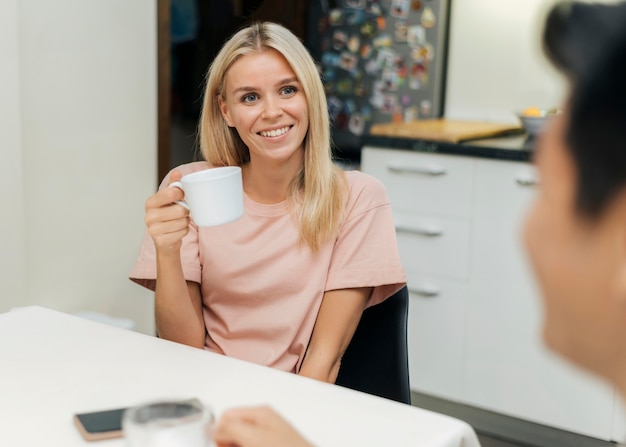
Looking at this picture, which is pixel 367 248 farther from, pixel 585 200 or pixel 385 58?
pixel 385 58

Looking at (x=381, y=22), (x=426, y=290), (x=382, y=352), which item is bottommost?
(x=426, y=290)

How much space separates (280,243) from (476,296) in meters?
1.33

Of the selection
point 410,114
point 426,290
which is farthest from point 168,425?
point 410,114

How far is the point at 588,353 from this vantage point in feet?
2.04

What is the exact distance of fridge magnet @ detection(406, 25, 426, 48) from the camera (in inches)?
135

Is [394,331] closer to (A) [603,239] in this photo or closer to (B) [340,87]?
(A) [603,239]

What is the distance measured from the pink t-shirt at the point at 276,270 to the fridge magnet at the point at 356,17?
→ 6.04ft

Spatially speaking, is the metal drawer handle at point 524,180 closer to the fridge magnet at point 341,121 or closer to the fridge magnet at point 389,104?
the fridge magnet at point 389,104

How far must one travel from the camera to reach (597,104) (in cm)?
58

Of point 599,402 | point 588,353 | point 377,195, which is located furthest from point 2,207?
point 588,353

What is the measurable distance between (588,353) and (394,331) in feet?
3.58

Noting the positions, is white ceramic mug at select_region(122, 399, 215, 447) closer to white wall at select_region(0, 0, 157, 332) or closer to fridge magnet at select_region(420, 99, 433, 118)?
white wall at select_region(0, 0, 157, 332)

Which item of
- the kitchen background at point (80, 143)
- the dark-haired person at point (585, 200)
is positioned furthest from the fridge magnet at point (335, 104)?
the dark-haired person at point (585, 200)

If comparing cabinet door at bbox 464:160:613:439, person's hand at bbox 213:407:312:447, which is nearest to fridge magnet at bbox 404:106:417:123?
cabinet door at bbox 464:160:613:439
